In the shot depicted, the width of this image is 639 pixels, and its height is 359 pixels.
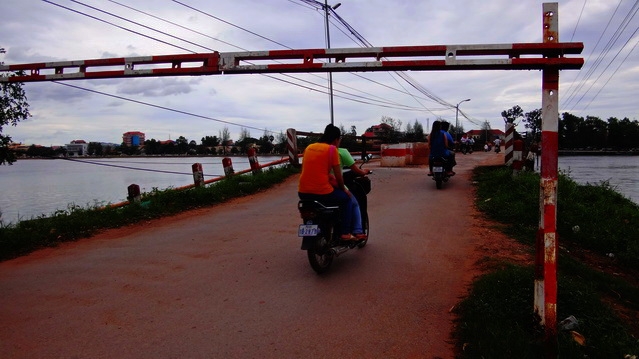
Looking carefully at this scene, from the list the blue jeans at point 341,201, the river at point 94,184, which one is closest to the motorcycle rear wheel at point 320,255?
the blue jeans at point 341,201

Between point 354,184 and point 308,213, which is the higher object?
point 354,184

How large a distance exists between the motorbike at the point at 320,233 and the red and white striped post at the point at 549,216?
2.35m

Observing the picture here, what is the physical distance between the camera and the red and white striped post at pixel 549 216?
131 inches

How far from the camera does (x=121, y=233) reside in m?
7.91

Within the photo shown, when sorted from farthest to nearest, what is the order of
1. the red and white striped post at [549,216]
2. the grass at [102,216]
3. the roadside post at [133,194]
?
the roadside post at [133,194] < the grass at [102,216] < the red and white striped post at [549,216]

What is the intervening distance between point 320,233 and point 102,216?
5.56m

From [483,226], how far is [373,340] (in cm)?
468

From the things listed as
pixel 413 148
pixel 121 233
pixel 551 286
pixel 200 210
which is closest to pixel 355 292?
pixel 551 286

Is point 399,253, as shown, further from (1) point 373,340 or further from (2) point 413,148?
(2) point 413,148

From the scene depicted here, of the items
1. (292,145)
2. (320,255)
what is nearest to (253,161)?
(292,145)

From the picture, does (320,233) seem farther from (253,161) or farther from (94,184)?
(94,184)

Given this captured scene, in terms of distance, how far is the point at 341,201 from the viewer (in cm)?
544

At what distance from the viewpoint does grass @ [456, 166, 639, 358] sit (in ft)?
11.1

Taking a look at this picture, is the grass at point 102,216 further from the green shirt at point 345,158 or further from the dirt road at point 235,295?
the green shirt at point 345,158
